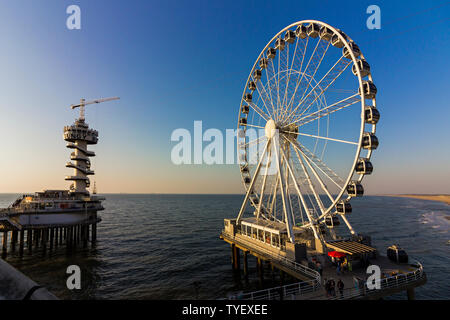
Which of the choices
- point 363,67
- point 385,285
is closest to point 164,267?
point 385,285

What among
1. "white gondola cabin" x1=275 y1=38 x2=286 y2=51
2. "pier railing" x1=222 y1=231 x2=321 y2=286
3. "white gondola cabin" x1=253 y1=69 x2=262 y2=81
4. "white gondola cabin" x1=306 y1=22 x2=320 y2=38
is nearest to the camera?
"pier railing" x1=222 y1=231 x2=321 y2=286

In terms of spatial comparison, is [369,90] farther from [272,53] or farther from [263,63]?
[263,63]

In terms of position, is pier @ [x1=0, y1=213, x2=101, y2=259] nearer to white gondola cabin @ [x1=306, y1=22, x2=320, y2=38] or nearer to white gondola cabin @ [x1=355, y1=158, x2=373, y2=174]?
white gondola cabin @ [x1=355, y1=158, x2=373, y2=174]

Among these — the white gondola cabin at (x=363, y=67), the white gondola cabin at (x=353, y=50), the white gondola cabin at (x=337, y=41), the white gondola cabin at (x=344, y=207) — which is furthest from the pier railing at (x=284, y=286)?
the white gondola cabin at (x=337, y=41)

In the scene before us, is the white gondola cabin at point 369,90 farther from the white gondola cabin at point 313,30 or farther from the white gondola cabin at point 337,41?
the white gondola cabin at point 313,30

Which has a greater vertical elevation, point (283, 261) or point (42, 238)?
point (283, 261)

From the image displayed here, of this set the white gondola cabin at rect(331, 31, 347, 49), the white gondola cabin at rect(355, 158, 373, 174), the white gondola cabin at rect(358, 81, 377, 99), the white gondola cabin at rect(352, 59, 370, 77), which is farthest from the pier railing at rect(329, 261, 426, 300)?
the white gondola cabin at rect(331, 31, 347, 49)
